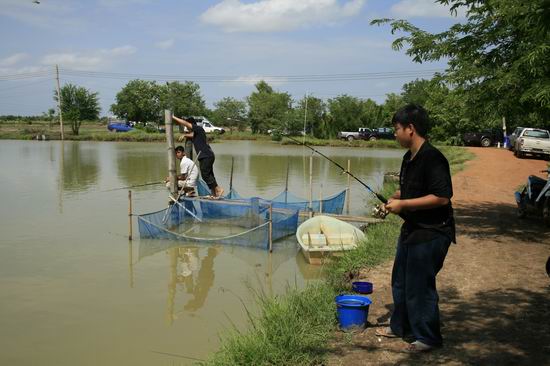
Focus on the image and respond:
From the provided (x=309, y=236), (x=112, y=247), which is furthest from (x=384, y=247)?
(x=112, y=247)

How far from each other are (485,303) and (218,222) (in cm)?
683

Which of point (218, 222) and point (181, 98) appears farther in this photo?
point (181, 98)

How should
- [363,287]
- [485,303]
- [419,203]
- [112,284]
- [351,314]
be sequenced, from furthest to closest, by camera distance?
[112,284] < [363,287] < [485,303] < [351,314] < [419,203]

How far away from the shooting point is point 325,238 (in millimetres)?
8688

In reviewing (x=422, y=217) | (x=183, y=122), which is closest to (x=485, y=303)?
(x=422, y=217)

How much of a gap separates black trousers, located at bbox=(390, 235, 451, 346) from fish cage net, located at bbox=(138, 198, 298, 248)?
204 inches

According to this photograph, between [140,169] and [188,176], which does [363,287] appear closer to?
[188,176]

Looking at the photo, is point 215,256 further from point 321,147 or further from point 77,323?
point 321,147

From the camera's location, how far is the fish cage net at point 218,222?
Result: 9.15 metres

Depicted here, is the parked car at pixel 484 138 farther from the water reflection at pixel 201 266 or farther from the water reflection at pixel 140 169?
the water reflection at pixel 201 266

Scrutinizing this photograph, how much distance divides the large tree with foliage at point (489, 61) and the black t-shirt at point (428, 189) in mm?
4132

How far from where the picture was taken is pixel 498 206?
440 inches

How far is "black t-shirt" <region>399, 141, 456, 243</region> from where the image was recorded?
3.44 metres

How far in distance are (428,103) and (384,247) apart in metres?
32.0
